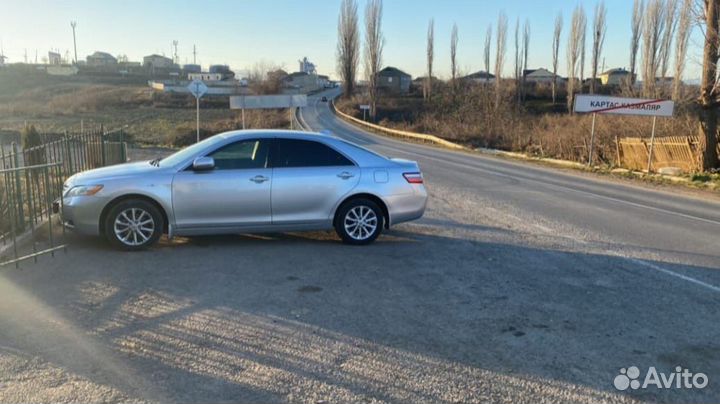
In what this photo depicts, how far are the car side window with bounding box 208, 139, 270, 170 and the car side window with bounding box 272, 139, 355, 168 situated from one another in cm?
16

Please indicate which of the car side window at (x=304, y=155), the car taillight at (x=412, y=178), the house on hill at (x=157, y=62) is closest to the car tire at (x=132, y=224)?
the car side window at (x=304, y=155)

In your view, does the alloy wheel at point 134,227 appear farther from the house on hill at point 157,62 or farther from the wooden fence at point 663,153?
the house on hill at point 157,62

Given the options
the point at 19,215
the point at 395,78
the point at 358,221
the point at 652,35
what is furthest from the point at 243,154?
the point at 395,78

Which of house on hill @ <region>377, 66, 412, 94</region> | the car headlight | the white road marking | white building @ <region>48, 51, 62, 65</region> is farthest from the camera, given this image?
white building @ <region>48, 51, 62, 65</region>

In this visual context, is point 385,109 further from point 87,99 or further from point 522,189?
point 522,189

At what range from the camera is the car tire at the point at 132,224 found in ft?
23.4

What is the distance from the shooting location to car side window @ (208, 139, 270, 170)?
7551mm

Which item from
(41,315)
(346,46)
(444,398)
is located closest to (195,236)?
(41,315)

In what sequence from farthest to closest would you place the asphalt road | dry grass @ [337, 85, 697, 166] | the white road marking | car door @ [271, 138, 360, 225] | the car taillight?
dry grass @ [337, 85, 697, 166], the car taillight, car door @ [271, 138, 360, 225], the white road marking, the asphalt road

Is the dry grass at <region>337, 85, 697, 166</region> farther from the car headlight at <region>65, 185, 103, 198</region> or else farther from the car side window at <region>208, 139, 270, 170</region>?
the car headlight at <region>65, 185, 103, 198</region>

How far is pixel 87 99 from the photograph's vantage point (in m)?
73.8

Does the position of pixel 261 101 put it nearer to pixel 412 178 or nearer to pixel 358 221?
pixel 412 178

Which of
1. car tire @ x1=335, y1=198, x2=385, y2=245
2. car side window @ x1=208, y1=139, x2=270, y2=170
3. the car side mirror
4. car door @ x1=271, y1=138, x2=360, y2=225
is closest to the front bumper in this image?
the car side mirror

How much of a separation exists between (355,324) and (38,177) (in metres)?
6.49
